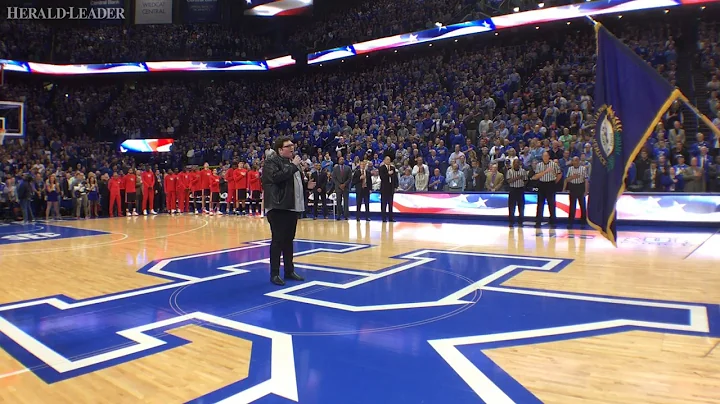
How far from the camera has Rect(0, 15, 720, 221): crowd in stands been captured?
46.9 ft

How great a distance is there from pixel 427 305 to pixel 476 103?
15.5 m

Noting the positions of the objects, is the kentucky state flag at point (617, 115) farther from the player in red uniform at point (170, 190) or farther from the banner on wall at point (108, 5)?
the banner on wall at point (108, 5)

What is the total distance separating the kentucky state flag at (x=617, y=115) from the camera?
165 inches

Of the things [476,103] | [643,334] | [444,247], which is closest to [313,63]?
[476,103]

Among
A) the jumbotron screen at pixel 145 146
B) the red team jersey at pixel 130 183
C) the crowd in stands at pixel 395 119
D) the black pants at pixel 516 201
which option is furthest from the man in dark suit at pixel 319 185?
the jumbotron screen at pixel 145 146

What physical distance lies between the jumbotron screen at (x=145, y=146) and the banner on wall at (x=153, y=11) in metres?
7.66

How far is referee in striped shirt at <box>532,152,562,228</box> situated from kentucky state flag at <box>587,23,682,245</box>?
23.8 feet

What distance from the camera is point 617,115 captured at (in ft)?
14.6

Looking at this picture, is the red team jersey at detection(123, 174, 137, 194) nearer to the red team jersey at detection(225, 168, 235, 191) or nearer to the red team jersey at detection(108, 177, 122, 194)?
the red team jersey at detection(108, 177, 122, 194)

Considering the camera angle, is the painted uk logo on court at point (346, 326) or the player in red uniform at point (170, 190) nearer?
the painted uk logo on court at point (346, 326)

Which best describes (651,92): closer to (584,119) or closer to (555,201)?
(555,201)

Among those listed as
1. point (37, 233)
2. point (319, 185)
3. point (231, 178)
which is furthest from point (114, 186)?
point (319, 185)

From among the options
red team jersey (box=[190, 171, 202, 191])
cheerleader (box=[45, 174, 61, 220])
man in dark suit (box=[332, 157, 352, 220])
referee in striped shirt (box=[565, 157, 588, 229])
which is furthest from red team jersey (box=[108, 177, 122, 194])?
referee in striped shirt (box=[565, 157, 588, 229])

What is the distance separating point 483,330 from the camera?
12.8ft
